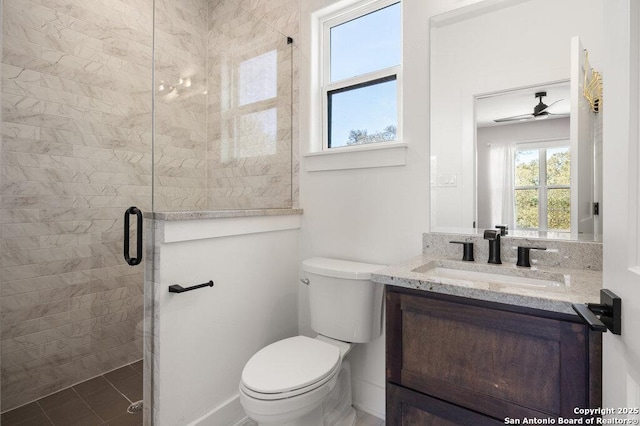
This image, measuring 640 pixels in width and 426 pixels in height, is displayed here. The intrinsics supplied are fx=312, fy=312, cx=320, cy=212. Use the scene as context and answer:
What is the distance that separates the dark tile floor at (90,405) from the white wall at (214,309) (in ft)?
1.01

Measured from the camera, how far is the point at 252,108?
2285mm

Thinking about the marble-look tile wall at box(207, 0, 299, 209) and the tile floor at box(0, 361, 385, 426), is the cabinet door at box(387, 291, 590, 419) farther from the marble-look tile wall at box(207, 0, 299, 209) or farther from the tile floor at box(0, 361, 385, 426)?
the marble-look tile wall at box(207, 0, 299, 209)

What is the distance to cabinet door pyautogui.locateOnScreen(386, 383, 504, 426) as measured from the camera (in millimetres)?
1000

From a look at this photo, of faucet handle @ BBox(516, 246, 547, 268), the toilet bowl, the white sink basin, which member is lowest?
the toilet bowl

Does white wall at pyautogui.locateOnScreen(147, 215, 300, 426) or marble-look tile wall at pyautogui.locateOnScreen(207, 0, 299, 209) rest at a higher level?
marble-look tile wall at pyautogui.locateOnScreen(207, 0, 299, 209)

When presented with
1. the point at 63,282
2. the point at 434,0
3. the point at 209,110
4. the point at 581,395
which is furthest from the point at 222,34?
the point at 581,395

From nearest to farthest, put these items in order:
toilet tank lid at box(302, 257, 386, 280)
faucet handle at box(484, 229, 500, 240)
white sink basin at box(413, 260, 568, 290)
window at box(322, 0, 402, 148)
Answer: white sink basin at box(413, 260, 568, 290), faucet handle at box(484, 229, 500, 240), toilet tank lid at box(302, 257, 386, 280), window at box(322, 0, 402, 148)

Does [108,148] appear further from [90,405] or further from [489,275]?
[489,275]

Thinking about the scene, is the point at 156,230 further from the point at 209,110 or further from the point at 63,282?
the point at 209,110

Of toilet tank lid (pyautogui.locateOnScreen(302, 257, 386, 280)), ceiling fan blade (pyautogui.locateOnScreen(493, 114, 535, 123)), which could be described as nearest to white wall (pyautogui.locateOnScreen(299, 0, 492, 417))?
toilet tank lid (pyautogui.locateOnScreen(302, 257, 386, 280))

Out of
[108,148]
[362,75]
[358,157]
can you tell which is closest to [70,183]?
[108,148]

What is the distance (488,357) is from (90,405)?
2.08m

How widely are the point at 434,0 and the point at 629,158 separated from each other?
1.45 meters

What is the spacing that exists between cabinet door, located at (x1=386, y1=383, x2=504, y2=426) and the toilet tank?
44 centimetres
